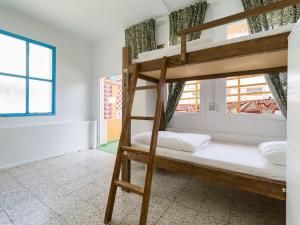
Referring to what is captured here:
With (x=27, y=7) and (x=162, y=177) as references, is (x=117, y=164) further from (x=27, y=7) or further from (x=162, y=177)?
(x=27, y=7)

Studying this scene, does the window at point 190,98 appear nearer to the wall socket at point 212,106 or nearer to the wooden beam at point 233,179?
the wall socket at point 212,106

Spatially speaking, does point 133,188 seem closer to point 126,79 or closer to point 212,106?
point 126,79

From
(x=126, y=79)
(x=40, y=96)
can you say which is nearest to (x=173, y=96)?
(x=126, y=79)

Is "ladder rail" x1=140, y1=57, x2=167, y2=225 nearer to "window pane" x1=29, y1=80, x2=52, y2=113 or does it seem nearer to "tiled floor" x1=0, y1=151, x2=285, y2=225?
"tiled floor" x1=0, y1=151, x2=285, y2=225

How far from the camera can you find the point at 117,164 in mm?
1704

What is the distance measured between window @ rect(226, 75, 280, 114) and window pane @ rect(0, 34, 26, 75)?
A: 4009 mm

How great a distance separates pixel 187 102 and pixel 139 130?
123 cm

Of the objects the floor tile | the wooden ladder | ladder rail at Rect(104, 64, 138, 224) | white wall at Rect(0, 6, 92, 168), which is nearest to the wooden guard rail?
the wooden ladder

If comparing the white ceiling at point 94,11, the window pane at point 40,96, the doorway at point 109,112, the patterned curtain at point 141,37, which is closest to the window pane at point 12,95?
the window pane at point 40,96

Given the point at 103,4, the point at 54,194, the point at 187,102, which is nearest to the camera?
the point at 54,194

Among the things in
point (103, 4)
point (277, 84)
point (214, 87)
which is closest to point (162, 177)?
point (214, 87)

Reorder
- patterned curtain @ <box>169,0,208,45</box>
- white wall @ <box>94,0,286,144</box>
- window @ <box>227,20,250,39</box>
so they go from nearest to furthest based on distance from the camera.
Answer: white wall @ <box>94,0,286,144</box>
window @ <box>227,20,250,39</box>
patterned curtain @ <box>169,0,208,45</box>

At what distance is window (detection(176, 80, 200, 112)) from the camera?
3.06m

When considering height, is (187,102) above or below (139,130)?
above
